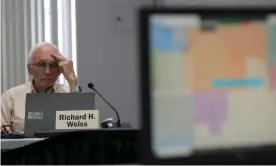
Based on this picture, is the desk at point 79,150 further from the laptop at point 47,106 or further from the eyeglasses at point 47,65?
the eyeglasses at point 47,65

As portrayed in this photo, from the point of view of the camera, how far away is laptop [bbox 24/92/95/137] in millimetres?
2406

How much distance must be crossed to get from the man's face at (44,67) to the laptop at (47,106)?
114 cm

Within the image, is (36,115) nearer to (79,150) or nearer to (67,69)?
(67,69)

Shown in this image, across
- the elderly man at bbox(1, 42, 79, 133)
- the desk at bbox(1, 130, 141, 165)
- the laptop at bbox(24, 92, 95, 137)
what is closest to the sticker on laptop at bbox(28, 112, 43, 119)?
the laptop at bbox(24, 92, 95, 137)

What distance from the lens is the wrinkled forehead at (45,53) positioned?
142 inches

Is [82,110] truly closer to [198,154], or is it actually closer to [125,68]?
[198,154]

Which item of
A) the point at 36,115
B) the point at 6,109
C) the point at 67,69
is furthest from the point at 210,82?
the point at 6,109

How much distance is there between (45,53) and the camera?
362 centimetres

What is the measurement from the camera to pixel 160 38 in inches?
34.4

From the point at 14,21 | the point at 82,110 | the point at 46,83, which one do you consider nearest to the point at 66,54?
the point at 14,21

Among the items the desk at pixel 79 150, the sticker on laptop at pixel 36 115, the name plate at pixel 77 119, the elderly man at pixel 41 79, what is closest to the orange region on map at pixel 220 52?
the desk at pixel 79 150

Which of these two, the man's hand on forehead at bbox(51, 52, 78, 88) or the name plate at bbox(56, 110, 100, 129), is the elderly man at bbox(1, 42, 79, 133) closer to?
the man's hand on forehead at bbox(51, 52, 78, 88)

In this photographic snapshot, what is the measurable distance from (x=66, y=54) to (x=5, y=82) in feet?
1.75

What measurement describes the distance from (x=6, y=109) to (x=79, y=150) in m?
2.35
